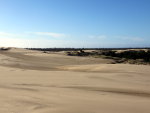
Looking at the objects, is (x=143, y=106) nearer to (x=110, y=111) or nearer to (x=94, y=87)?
(x=110, y=111)

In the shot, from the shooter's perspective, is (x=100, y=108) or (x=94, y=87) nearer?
(x=100, y=108)

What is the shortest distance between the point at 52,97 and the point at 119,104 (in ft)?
3.45

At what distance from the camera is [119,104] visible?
3.54m

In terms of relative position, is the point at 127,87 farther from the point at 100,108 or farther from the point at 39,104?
the point at 39,104

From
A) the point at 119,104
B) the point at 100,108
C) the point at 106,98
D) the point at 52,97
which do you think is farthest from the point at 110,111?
the point at 52,97

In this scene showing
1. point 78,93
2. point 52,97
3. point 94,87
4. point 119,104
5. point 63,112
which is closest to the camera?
point 63,112

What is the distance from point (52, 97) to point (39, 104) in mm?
557

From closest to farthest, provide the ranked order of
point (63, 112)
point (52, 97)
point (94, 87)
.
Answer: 1. point (63, 112)
2. point (52, 97)
3. point (94, 87)

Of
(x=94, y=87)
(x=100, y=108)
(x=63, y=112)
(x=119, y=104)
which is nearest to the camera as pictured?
(x=63, y=112)

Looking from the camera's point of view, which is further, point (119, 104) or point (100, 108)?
point (119, 104)

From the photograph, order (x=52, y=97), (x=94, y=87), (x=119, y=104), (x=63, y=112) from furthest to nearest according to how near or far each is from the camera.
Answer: (x=94, y=87) < (x=52, y=97) < (x=119, y=104) < (x=63, y=112)

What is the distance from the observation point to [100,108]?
3281mm

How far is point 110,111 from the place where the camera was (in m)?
3.14

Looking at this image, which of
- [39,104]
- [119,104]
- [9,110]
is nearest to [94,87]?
[119,104]
